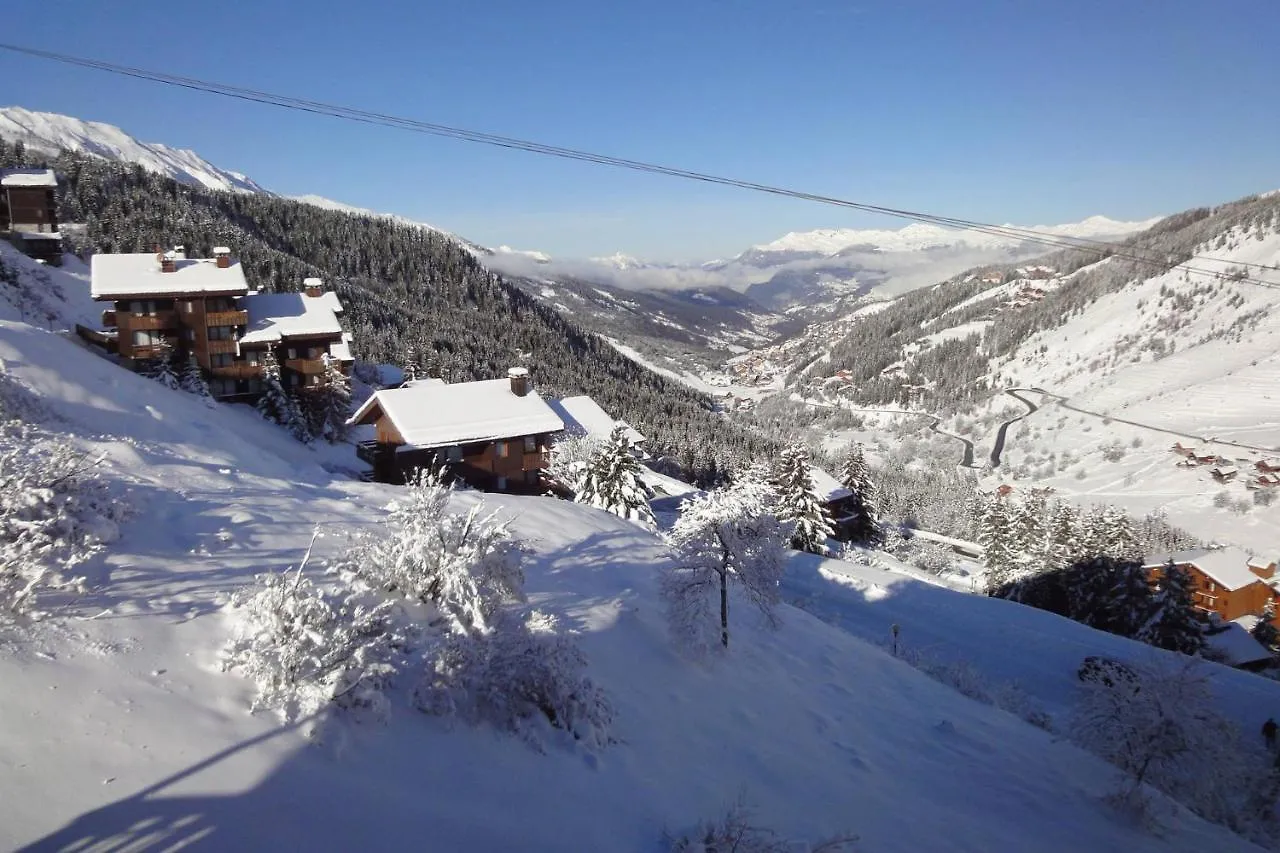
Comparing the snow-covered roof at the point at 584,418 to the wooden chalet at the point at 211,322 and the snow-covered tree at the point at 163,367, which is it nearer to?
the wooden chalet at the point at 211,322

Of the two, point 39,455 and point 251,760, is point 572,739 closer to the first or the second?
point 251,760

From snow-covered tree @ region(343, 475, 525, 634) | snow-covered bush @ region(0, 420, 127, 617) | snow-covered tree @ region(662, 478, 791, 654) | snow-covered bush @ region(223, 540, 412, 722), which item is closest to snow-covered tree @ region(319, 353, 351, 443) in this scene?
snow-covered bush @ region(0, 420, 127, 617)

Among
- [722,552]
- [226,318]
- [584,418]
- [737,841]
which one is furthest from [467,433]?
[737,841]

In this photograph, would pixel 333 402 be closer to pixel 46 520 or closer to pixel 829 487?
pixel 46 520

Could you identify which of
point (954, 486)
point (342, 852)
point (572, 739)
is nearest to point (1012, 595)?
point (572, 739)

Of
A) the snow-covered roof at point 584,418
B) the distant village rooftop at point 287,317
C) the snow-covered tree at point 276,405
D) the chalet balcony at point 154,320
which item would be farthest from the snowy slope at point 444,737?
the snow-covered roof at point 584,418
